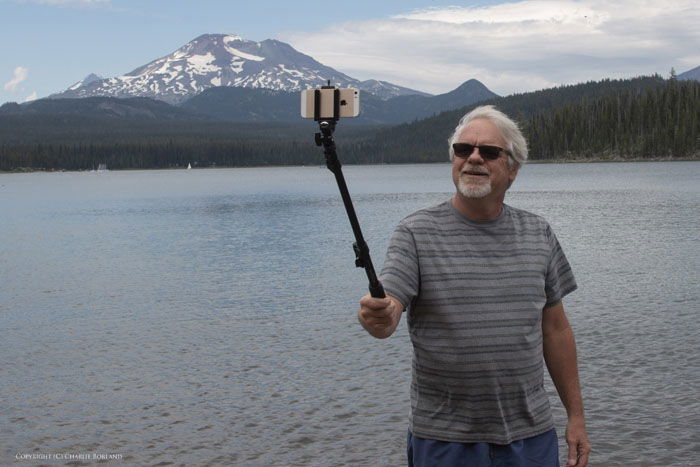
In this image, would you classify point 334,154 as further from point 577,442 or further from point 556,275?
point 577,442

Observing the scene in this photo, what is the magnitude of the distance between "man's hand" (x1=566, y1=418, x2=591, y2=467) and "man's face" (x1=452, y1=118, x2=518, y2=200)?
1.46 meters

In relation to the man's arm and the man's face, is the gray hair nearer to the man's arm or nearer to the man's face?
the man's face

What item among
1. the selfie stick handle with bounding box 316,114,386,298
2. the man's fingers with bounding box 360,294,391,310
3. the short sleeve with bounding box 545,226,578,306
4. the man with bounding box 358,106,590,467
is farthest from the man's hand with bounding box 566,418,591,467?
the selfie stick handle with bounding box 316,114,386,298

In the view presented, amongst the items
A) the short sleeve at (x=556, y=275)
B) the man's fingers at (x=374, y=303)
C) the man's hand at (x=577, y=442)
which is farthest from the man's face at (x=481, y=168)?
the man's hand at (x=577, y=442)

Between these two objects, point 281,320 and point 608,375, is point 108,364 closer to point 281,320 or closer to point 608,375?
point 281,320

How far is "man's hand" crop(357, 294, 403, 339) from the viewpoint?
361cm

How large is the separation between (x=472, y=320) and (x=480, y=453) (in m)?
0.69

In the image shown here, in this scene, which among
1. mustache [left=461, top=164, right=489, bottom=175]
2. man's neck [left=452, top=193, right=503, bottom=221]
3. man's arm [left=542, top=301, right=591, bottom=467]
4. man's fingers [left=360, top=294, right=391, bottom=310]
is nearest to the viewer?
man's fingers [left=360, top=294, right=391, bottom=310]

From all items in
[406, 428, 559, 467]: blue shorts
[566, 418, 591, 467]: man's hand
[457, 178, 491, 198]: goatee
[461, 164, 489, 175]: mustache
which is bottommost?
[566, 418, 591, 467]: man's hand

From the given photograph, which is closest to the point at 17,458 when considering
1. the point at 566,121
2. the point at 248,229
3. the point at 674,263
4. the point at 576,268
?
the point at 576,268

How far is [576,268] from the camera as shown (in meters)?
27.8

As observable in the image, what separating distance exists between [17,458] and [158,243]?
32.5 m

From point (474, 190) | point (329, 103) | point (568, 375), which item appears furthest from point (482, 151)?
point (329, 103)

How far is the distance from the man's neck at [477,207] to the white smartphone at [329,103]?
62.9 inches
